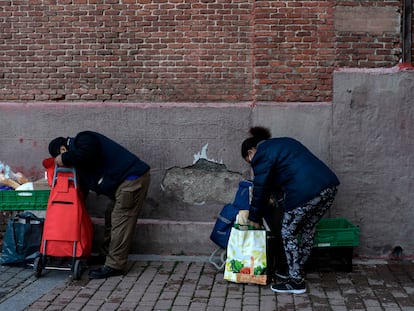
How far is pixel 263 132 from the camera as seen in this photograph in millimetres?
6125

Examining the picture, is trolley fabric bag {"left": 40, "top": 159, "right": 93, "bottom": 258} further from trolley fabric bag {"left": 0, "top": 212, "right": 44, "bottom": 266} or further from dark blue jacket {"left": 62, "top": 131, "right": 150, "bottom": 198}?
trolley fabric bag {"left": 0, "top": 212, "right": 44, "bottom": 266}

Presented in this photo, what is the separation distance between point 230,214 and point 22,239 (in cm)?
232

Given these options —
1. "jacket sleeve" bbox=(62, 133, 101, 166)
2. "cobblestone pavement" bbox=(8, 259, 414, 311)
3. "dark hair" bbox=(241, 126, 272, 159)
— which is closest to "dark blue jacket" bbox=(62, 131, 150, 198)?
"jacket sleeve" bbox=(62, 133, 101, 166)

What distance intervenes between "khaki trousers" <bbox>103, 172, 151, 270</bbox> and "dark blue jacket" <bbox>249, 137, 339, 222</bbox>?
4.33 ft

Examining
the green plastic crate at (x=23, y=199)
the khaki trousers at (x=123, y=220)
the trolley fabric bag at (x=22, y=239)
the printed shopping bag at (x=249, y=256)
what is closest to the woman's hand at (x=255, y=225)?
the printed shopping bag at (x=249, y=256)

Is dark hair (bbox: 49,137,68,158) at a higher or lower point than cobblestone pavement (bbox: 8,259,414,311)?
higher

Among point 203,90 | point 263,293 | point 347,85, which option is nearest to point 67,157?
point 203,90

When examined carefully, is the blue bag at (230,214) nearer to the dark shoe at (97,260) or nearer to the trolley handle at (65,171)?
the dark shoe at (97,260)

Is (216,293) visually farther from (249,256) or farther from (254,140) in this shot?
(254,140)

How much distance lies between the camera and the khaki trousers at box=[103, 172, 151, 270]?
624 cm

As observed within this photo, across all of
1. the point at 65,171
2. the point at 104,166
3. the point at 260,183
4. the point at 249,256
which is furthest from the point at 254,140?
the point at 65,171

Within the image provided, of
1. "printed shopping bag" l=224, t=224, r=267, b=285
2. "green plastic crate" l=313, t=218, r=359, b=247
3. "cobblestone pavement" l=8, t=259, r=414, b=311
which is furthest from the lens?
"green plastic crate" l=313, t=218, r=359, b=247

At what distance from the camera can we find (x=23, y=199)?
633 centimetres

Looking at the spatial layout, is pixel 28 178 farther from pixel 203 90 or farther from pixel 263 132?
pixel 263 132
